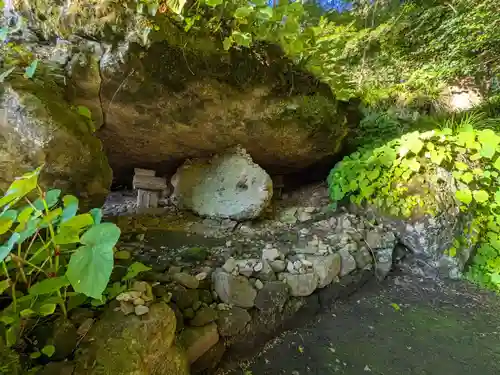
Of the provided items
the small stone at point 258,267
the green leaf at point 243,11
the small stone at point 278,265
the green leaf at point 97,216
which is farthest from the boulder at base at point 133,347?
the green leaf at point 243,11

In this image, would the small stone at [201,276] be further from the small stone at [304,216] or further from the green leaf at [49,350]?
the small stone at [304,216]

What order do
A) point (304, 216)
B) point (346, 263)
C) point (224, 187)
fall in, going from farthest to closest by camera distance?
1. point (304, 216)
2. point (224, 187)
3. point (346, 263)

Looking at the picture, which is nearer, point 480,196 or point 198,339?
point 198,339

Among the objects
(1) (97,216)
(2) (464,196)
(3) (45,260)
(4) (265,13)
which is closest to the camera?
(3) (45,260)

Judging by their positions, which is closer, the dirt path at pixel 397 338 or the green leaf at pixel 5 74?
the green leaf at pixel 5 74

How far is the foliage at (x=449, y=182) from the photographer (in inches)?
110

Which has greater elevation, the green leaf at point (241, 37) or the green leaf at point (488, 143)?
the green leaf at point (241, 37)

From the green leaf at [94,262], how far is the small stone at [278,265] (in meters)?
1.39

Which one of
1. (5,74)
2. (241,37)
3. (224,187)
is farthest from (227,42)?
(5,74)

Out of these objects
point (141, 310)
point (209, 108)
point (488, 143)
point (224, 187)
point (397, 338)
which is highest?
point (488, 143)

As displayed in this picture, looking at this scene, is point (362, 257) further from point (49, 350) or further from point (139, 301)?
point (49, 350)

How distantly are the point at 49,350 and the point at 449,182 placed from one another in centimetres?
344

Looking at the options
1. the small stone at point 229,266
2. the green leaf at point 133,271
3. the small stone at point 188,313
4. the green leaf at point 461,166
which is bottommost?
the small stone at point 188,313

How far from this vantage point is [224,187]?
10.3ft
